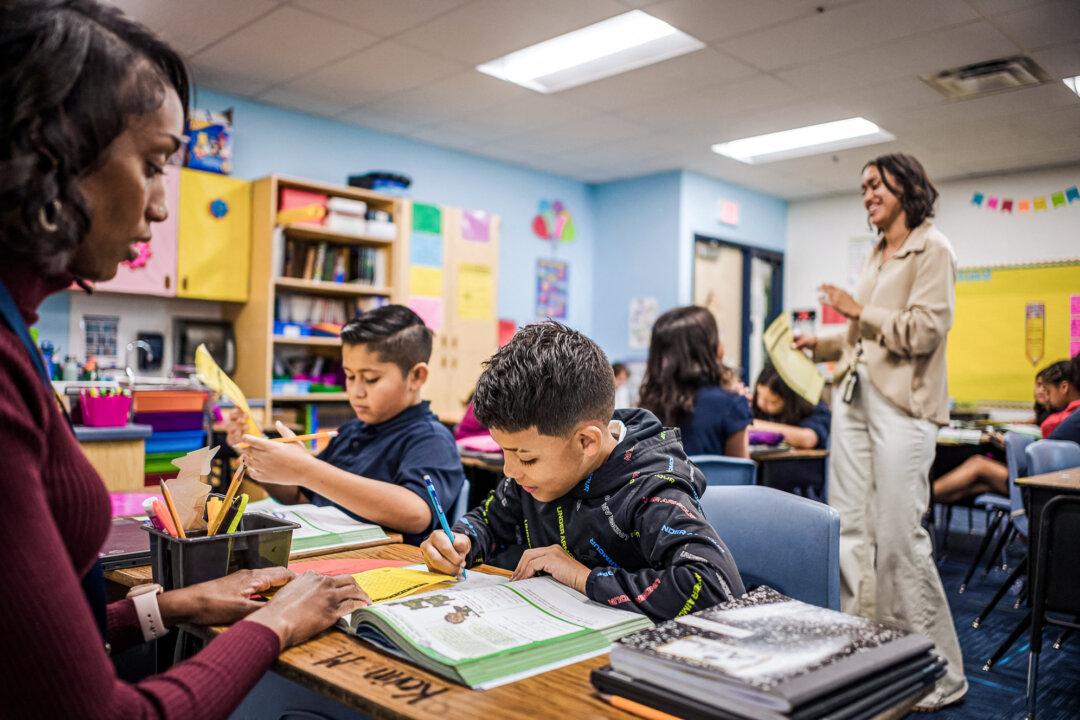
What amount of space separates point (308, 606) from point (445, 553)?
31 centimetres

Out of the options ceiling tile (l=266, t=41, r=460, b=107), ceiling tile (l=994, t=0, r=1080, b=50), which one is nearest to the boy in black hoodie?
ceiling tile (l=266, t=41, r=460, b=107)

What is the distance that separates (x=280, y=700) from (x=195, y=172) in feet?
13.3

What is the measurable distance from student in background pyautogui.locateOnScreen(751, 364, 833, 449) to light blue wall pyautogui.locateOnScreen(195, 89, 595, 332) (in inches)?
107

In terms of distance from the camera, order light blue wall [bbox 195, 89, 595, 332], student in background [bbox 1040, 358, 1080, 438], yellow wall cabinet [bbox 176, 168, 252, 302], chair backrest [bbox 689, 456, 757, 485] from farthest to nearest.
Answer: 1. light blue wall [bbox 195, 89, 595, 332]
2. student in background [bbox 1040, 358, 1080, 438]
3. yellow wall cabinet [bbox 176, 168, 252, 302]
4. chair backrest [bbox 689, 456, 757, 485]

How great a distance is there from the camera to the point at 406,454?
1957mm

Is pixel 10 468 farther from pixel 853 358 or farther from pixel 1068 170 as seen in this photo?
pixel 1068 170

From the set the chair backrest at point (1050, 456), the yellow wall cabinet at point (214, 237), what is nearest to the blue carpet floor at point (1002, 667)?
the chair backrest at point (1050, 456)

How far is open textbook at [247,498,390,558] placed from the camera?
1.50 m

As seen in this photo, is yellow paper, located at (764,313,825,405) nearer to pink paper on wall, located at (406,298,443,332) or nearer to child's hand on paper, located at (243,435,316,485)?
child's hand on paper, located at (243,435,316,485)

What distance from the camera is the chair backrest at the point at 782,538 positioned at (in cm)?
143

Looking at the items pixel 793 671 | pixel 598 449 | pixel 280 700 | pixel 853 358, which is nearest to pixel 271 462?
pixel 280 700

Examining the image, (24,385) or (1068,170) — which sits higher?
(1068,170)

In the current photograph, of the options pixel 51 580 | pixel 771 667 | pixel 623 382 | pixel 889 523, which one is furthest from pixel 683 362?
pixel 623 382

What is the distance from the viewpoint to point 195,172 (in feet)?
15.0
